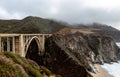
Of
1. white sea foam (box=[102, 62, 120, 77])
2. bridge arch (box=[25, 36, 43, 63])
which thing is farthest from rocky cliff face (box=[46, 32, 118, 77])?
white sea foam (box=[102, 62, 120, 77])

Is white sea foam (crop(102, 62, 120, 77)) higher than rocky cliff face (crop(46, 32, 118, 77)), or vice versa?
rocky cliff face (crop(46, 32, 118, 77))

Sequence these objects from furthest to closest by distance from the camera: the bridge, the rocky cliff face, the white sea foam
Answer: the white sea foam, the rocky cliff face, the bridge

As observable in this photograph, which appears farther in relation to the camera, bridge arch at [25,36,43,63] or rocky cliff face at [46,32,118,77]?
bridge arch at [25,36,43,63]

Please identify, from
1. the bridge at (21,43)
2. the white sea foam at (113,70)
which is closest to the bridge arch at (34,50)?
the bridge at (21,43)

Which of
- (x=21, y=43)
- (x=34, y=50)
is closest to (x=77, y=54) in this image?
(x=34, y=50)

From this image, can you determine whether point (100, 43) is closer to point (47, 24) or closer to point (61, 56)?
point (61, 56)

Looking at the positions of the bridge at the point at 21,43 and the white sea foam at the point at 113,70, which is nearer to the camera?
the bridge at the point at 21,43

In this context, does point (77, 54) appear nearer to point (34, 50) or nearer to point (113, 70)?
point (34, 50)

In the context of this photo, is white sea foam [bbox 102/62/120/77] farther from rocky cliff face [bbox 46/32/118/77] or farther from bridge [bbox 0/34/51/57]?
bridge [bbox 0/34/51/57]

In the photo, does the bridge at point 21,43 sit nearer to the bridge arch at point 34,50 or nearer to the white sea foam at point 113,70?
the bridge arch at point 34,50
